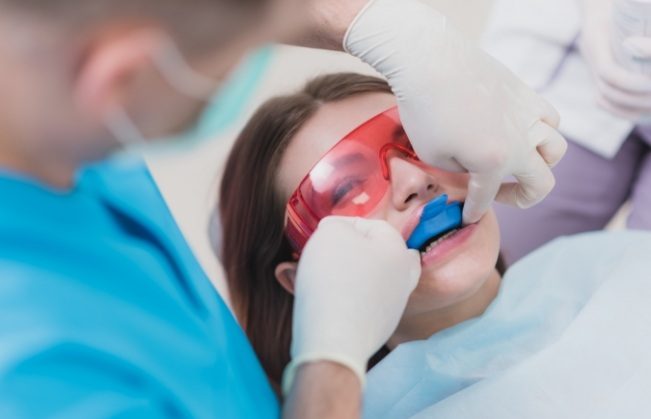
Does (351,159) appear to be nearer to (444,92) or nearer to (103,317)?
(444,92)

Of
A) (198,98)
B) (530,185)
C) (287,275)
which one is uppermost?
(198,98)

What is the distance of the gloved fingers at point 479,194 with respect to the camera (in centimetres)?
100

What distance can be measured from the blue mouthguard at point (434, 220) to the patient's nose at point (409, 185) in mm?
15

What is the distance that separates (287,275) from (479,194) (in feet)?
1.05

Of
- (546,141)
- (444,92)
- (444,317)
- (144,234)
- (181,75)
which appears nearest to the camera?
(181,75)

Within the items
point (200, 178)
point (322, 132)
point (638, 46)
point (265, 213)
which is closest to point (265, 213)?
point (265, 213)

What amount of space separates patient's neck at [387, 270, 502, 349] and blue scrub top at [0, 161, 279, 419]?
43 cm

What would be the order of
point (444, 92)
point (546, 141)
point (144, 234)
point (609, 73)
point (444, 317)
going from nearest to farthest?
point (144, 234), point (444, 92), point (546, 141), point (444, 317), point (609, 73)

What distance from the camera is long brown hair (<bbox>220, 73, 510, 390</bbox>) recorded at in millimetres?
1151

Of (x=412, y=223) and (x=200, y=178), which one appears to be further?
(x=200, y=178)

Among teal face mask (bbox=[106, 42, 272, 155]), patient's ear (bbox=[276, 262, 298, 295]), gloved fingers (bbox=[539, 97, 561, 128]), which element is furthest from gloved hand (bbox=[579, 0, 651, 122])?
teal face mask (bbox=[106, 42, 272, 155])

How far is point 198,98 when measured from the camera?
58cm

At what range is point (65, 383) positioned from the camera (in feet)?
1.93

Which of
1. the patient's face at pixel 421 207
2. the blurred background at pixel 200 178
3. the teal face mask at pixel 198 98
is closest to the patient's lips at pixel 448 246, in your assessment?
the patient's face at pixel 421 207
